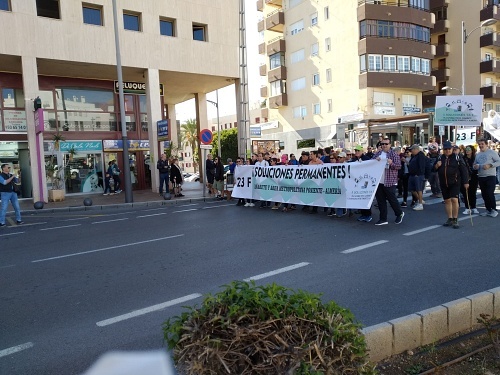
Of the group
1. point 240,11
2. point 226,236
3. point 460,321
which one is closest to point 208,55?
point 240,11

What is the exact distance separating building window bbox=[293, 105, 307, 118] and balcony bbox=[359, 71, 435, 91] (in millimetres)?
8387

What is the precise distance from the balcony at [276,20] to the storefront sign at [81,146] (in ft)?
98.9

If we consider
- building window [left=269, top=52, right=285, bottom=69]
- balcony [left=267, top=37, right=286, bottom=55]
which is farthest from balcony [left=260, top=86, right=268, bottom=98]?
balcony [left=267, top=37, right=286, bottom=55]

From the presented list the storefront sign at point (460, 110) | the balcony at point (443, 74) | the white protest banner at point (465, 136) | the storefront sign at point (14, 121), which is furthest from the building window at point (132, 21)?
the balcony at point (443, 74)

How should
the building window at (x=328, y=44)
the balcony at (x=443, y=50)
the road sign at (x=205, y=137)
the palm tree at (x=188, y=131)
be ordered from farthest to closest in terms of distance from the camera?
the palm tree at (x=188, y=131), the balcony at (x=443, y=50), the building window at (x=328, y=44), the road sign at (x=205, y=137)

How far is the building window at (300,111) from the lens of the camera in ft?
143

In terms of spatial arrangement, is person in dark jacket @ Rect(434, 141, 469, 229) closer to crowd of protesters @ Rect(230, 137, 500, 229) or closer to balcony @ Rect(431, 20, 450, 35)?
crowd of protesters @ Rect(230, 137, 500, 229)

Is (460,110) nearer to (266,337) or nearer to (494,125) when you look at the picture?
(494,125)

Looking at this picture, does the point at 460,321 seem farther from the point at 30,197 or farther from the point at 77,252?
the point at 30,197

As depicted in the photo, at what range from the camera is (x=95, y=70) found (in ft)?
68.0

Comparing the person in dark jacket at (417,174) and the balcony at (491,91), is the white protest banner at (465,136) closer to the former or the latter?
the person in dark jacket at (417,174)

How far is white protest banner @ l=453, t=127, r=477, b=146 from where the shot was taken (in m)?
18.8

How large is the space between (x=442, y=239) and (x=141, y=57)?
17086 millimetres

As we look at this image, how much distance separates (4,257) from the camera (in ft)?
26.8
